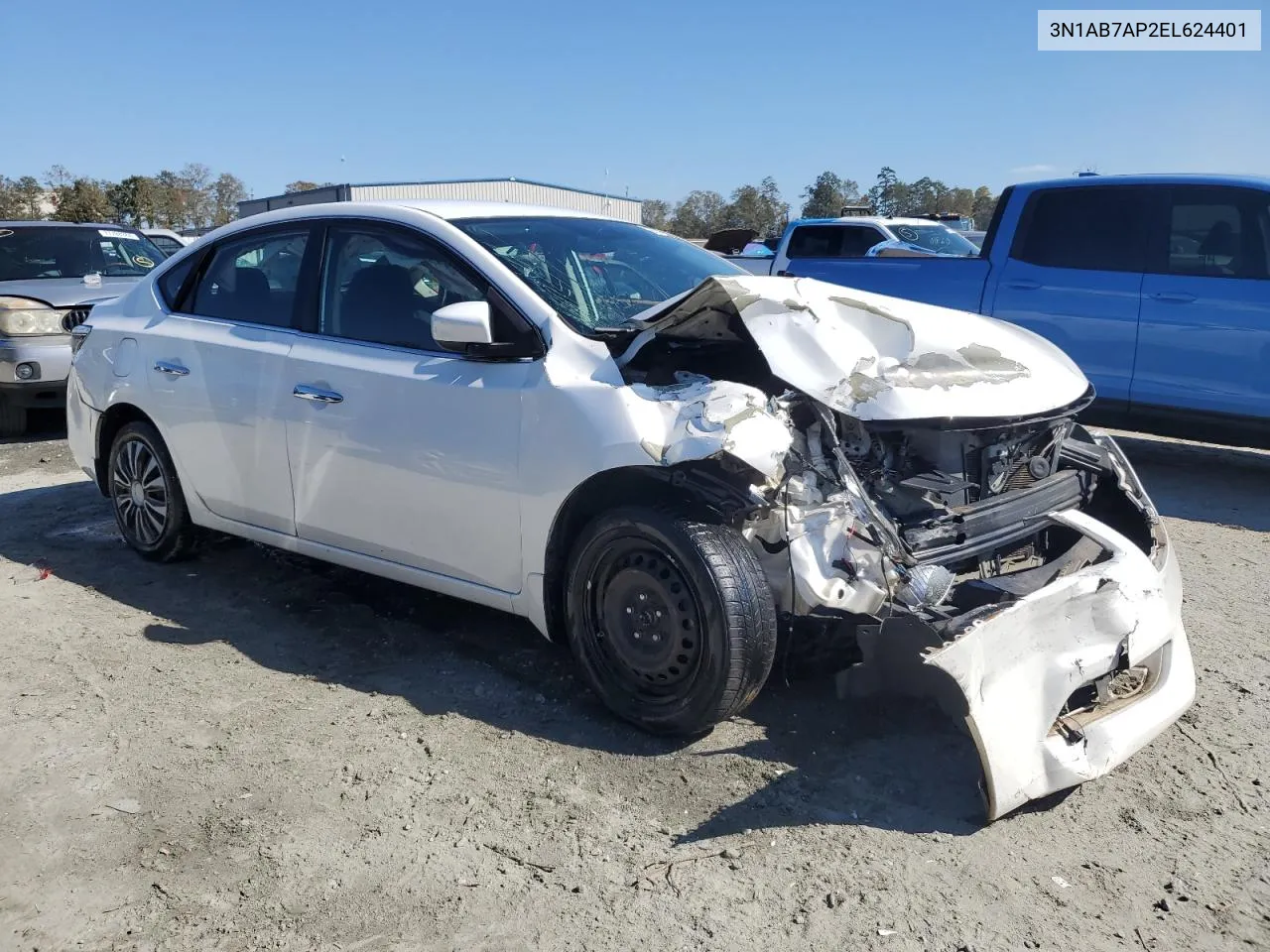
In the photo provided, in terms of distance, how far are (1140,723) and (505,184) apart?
29071mm

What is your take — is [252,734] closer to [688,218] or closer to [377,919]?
[377,919]

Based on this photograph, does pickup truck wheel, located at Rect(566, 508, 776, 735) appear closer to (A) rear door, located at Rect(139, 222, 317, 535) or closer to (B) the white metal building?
(A) rear door, located at Rect(139, 222, 317, 535)

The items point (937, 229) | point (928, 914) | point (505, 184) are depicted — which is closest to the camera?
point (928, 914)

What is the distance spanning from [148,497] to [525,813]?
315 cm

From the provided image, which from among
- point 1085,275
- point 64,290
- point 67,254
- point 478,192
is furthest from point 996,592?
point 478,192

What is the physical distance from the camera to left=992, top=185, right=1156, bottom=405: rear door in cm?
689

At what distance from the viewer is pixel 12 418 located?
8.75 meters

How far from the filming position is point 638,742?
3.43 m

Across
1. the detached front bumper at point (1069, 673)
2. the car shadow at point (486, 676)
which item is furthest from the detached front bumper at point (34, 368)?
the detached front bumper at point (1069, 673)

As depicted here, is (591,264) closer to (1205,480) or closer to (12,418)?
(1205,480)

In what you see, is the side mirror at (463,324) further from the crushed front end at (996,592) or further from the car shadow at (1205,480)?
the car shadow at (1205,480)

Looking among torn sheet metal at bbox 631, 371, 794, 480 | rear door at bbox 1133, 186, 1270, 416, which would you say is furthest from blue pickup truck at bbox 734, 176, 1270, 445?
torn sheet metal at bbox 631, 371, 794, 480

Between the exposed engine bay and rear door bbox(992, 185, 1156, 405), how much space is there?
3513 mm

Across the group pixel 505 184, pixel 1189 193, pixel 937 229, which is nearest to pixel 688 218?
pixel 505 184
